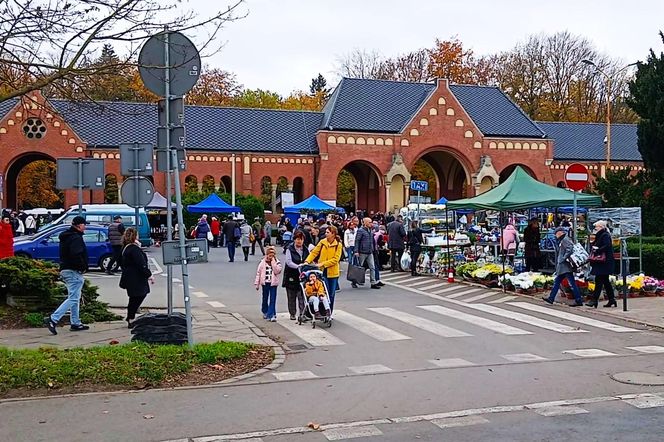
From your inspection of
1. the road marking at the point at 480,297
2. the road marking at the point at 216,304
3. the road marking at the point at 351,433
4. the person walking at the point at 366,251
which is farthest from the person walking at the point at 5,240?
the road marking at the point at 351,433

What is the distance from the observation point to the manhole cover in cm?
896

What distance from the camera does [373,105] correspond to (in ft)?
164

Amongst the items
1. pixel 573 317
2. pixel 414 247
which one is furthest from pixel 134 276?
pixel 414 247

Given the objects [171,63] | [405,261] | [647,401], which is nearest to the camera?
[647,401]

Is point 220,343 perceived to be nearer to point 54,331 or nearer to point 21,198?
point 54,331

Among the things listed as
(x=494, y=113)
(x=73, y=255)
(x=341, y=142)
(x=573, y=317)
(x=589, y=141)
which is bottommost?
(x=573, y=317)

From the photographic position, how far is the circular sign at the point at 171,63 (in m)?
9.55

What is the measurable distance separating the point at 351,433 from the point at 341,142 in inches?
1614

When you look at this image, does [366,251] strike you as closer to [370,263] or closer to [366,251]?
[366,251]

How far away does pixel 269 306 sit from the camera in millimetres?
14273

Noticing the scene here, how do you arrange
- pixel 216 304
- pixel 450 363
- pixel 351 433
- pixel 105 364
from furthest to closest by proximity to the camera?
pixel 216 304
pixel 450 363
pixel 105 364
pixel 351 433

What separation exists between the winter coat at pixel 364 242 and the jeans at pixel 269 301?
241 inches

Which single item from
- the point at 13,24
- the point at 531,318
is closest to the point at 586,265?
the point at 531,318

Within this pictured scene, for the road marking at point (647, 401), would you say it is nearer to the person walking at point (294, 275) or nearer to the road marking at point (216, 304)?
the person walking at point (294, 275)
